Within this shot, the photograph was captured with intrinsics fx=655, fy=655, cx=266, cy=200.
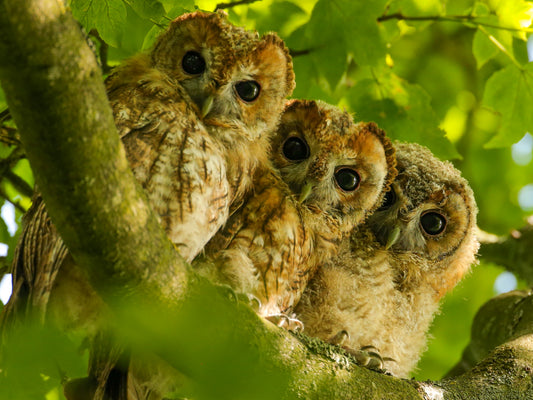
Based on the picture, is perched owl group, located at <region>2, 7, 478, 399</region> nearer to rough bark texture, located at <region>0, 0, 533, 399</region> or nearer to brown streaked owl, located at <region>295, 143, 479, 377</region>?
brown streaked owl, located at <region>295, 143, 479, 377</region>

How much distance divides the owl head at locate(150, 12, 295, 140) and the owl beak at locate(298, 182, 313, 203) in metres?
0.30

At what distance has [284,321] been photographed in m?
2.48

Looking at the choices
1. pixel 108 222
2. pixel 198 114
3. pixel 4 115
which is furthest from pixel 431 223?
pixel 108 222

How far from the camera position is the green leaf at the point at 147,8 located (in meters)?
2.41

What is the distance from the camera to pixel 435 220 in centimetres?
317

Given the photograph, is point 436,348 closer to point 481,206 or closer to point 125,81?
point 481,206

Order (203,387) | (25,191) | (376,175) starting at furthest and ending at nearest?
(25,191)
(376,175)
(203,387)

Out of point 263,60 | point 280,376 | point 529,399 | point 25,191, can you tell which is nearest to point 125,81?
point 263,60

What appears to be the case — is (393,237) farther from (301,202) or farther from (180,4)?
(180,4)

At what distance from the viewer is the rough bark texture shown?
47.8 inches

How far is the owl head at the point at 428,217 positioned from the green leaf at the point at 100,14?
1.47 meters

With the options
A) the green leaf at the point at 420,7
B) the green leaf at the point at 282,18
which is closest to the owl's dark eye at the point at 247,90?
the green leaf at the point at 282,18

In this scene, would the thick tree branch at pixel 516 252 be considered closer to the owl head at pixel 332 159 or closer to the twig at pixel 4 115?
the owl head at pixel 332 159

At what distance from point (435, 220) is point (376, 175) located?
52 centimetres
